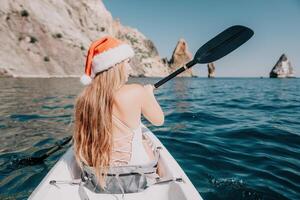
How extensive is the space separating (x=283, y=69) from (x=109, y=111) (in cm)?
13642

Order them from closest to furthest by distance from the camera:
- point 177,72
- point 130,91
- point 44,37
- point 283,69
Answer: point 130,91 < point 177,72 < point 44,37 < point 283,69

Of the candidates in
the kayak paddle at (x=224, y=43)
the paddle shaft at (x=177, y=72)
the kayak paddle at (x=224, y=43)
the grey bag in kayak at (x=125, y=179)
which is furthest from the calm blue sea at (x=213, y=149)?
the kayak paddle at (x=224, y=43)

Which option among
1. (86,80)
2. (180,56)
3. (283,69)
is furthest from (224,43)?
(180,56)

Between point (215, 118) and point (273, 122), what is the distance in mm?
1819

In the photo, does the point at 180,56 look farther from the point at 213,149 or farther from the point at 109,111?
the point at 109,111

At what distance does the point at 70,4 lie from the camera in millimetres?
60250

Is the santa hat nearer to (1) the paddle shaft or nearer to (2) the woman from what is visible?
(2) the woman

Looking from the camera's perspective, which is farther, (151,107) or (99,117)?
(151,107)

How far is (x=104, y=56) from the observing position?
2527 mm

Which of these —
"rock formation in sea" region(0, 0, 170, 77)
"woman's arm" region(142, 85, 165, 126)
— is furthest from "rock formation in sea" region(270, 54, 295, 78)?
"woman's arm" region(142, 85, 165, 126)

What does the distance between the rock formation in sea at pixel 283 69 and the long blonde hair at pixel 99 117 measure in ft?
445

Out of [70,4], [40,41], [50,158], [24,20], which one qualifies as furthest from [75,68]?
[50,158]

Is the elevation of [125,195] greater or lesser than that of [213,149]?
greater

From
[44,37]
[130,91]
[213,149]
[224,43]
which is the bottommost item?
[213,149]
